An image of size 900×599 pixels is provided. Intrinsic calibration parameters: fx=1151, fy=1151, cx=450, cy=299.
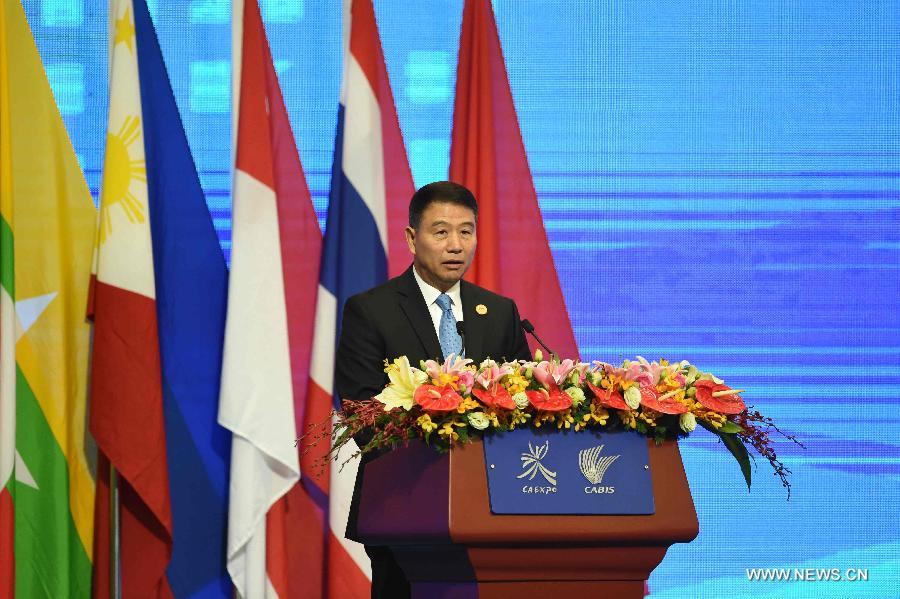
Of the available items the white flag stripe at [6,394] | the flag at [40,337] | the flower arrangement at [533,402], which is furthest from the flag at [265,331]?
the flower arrangement at [533,402]

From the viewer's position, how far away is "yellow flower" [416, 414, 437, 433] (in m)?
2.07

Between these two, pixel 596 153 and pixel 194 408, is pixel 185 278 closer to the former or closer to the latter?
pixel 194 408

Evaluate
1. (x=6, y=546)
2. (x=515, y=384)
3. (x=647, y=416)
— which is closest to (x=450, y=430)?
(x=515, y=384)

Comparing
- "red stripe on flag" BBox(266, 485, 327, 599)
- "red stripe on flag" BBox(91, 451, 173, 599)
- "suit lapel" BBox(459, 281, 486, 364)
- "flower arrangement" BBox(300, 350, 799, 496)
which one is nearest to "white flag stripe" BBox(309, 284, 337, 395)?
"red stripe on flag" BBox(266, 485, 327, 599)

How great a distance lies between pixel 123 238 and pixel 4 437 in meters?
0.80

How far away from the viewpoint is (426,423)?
2.08 metres

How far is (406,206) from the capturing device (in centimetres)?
454

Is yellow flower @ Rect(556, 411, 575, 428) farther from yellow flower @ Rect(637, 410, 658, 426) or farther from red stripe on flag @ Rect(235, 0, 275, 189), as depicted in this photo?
red stripe on flag @ Rect(235, 0, 275, 189)

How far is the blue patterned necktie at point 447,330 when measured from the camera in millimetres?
2906

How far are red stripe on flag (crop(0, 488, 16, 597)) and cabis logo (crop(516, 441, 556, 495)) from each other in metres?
2.54

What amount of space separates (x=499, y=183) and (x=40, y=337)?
185 cm

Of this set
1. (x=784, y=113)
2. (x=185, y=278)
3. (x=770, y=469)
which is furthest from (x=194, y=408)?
(x=784, y=113)

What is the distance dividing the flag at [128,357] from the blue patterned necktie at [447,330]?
61.6 inches
